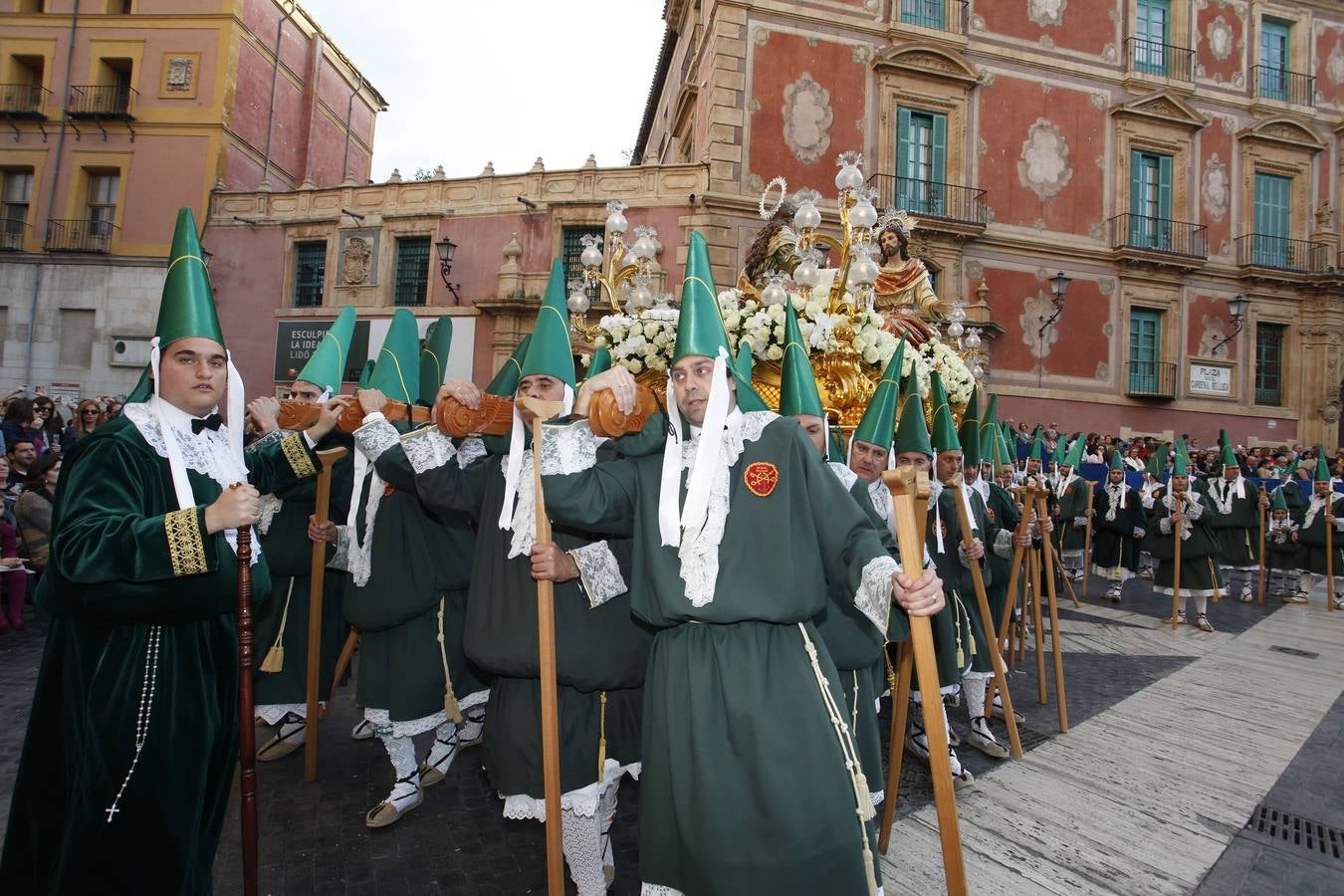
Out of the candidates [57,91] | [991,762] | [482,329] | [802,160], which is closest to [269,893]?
[991,762]

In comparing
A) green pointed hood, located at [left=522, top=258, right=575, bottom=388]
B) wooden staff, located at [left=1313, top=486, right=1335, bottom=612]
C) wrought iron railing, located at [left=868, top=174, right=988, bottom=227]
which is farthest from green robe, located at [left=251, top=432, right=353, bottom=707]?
wrought iron railing, located at [left=868, top=174, right=988, bottom=227]

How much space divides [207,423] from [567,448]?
1.31 metres

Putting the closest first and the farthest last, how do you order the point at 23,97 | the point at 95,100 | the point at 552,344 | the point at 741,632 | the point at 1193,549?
the point at 741,632
the point at 552,344
the point at 1193,549
the point at 95,100
the point at 23,97

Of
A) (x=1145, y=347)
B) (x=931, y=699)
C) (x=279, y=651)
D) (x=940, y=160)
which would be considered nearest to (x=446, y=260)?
(x=940, y=160)

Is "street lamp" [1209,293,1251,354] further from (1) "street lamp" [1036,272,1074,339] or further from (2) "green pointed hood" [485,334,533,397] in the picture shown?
(2) "green pointed hood" [485,334,533,397]

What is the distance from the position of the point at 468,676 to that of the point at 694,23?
2117 cm

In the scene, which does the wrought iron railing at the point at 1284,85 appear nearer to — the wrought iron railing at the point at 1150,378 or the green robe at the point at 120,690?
the wrought iron railing at the point at 1150,378

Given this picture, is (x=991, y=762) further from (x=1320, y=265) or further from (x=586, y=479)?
(x=1320, y=265)

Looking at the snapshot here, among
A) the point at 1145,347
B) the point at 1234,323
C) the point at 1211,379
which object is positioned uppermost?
the point at 1234,323

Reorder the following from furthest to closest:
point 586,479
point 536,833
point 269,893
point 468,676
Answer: point 468,676
point 536,833
point 269,893
point 586,479

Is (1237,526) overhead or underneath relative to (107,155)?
underneath

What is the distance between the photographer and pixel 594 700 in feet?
10.4

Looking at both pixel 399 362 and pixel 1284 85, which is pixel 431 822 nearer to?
pixel 399 362

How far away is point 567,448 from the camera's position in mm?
3084
